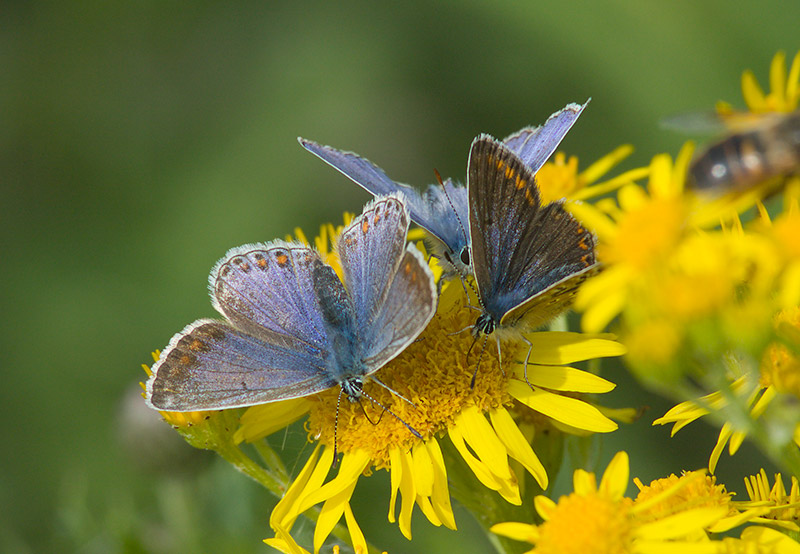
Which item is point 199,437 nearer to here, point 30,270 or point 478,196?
point 478,196

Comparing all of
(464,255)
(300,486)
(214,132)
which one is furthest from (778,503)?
(214,132)

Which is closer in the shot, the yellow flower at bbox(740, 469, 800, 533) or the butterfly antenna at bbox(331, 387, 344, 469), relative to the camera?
the yellow flower at bbox(740, 469, 800, 533)

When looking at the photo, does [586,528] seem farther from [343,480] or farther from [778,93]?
[778,93]

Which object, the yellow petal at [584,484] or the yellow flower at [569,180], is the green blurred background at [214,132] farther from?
the yellow petal at [584,484]

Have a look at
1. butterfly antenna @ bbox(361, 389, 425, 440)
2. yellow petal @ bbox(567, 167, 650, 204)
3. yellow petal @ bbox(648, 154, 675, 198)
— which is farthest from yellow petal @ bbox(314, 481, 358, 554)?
yellow petal @ bbox(567, 167, 650, 204)

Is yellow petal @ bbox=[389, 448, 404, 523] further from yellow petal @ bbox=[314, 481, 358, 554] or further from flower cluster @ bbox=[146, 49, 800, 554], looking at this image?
yellow petal @ bbox=[314, 481, 358, 554]

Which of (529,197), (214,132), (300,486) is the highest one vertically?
(214,132)

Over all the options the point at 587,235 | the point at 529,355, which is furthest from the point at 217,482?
the point at 587,235

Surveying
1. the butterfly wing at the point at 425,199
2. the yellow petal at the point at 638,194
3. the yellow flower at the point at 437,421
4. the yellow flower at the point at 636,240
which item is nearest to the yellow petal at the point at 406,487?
the yellow flower at the point at 437,421
